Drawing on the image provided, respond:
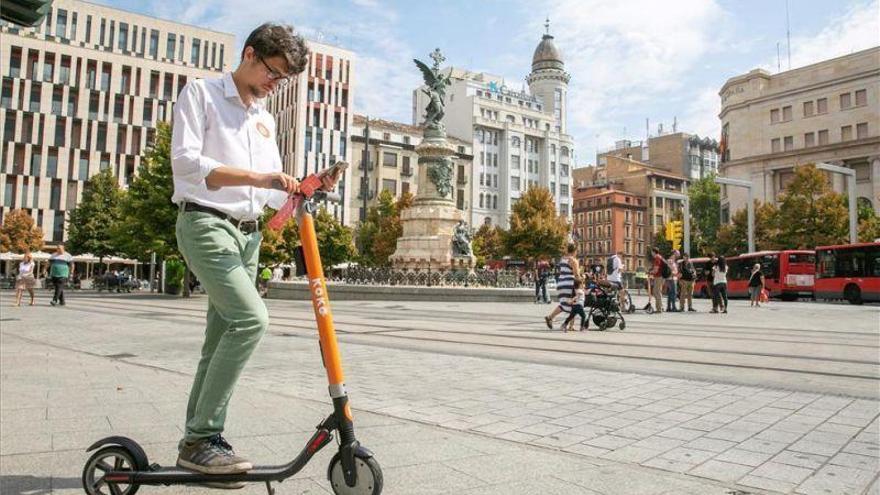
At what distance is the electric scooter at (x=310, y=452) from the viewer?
2.43m

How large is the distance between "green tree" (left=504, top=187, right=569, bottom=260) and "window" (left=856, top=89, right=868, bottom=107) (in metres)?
29.6

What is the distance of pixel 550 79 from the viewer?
316ft

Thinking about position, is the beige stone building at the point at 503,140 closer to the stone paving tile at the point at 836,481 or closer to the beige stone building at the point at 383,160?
the beige stone building at the point at 383,160

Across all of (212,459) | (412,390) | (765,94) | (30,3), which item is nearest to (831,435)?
(412,390)

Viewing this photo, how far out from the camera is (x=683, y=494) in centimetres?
279

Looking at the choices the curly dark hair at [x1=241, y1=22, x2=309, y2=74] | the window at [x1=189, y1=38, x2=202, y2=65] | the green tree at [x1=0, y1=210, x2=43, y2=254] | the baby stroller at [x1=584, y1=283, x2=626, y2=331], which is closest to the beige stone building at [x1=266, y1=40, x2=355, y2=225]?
the window at [x1=189, y1=38, x2=202, y2=65]

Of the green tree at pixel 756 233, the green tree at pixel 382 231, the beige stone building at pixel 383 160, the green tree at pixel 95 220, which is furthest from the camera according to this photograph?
the beige stone building at pixel 383 160

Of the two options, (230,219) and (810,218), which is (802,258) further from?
(230,219)

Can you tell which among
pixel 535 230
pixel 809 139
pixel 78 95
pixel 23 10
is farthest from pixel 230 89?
pixel 78 95

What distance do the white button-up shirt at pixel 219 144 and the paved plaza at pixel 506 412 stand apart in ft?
4.43

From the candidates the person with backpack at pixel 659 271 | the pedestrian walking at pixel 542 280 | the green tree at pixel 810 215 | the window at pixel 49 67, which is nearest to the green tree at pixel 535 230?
the green tree at pixel 810 215

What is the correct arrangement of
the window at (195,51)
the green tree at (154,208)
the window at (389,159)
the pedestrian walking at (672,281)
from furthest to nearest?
the window at (389,159), the window at (195,51), the green tree at (154,208), the pedestrian walking at (672,281)

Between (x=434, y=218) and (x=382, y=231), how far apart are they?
84.0ft

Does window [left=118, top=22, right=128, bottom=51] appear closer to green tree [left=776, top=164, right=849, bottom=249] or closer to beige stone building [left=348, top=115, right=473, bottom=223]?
beige stone building [left=348, top=115, right=473, bottom=223]
